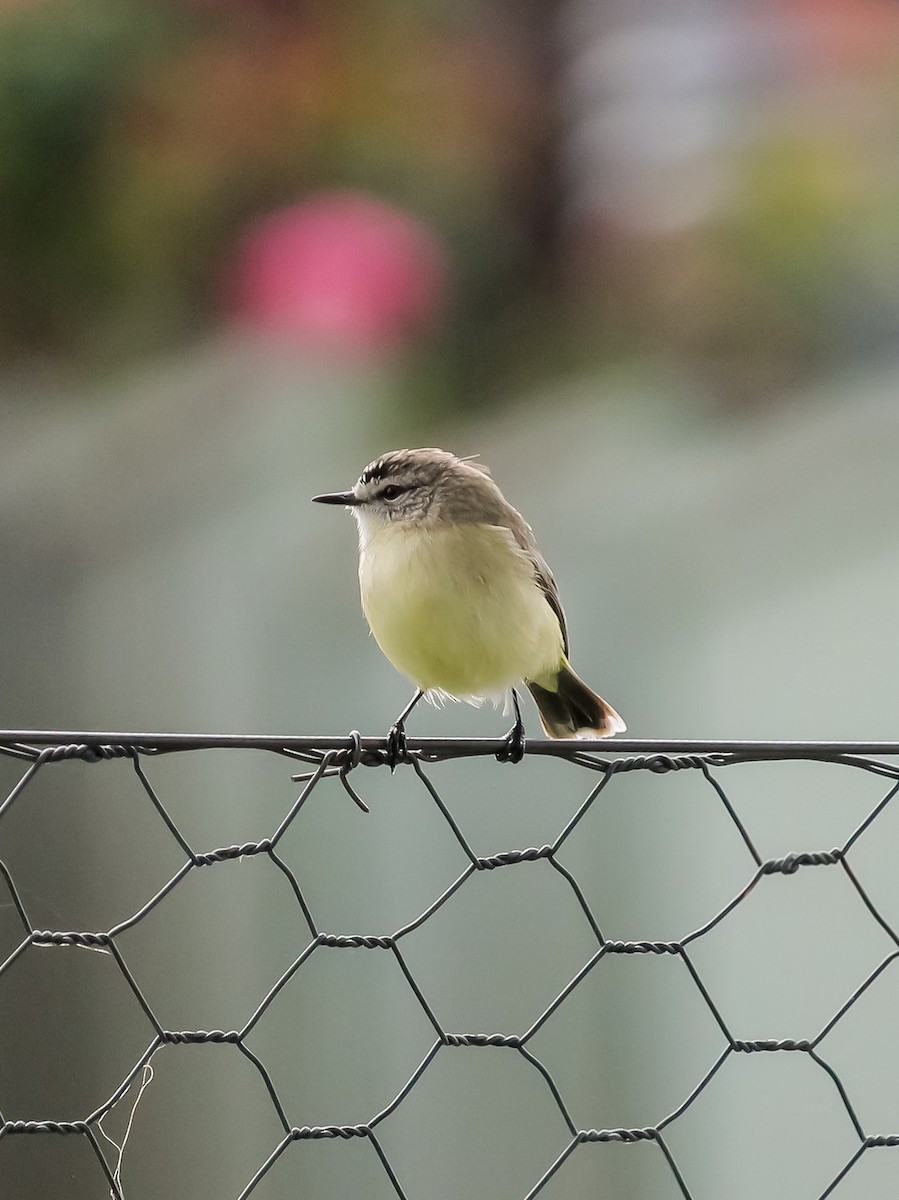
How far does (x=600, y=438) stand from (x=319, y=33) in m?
0.73

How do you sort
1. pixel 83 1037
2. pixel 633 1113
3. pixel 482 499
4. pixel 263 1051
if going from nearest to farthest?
1. pixel 482 499
2. pixel 83 1037
3. pixel 263 1051
4. pixel 633 1113

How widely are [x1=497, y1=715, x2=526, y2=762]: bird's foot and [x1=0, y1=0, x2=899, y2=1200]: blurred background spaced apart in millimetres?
803

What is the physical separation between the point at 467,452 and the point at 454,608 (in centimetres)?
100

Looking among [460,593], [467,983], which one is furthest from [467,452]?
[460,593]

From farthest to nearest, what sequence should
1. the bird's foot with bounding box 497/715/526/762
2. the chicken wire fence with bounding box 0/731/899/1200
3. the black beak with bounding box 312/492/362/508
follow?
the chicken wire fence with bounding box 0/731/899/1200, the black beak with bounding box 312/492/362/508, the bird's foot with bounding box 497/715/526/762

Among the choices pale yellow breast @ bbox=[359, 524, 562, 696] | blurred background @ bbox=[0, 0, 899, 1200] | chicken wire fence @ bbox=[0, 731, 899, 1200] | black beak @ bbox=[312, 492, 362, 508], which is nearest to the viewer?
pale yellow breast @ bbox=[359, 524, 562, 696]

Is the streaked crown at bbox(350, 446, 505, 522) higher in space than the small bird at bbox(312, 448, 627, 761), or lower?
higher

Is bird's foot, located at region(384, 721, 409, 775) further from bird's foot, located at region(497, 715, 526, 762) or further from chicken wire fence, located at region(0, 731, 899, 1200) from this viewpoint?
chicken wire fence, located at region(0, 731, 899, 1200)

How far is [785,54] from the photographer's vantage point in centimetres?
201

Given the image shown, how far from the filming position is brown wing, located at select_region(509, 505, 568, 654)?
49.0 inches

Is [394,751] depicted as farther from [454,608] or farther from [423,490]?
[423,490]

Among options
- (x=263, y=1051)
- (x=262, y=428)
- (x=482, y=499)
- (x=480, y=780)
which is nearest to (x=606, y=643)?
(x=480, y=780)

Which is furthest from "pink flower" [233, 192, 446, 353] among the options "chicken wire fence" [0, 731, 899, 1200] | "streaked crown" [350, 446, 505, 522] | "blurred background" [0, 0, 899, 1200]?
"streaked crown" [350, 446, 505, 522]

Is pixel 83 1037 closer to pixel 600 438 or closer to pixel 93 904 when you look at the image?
pixel 93 904
